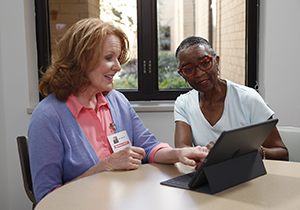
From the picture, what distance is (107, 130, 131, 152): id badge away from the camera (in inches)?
68.5

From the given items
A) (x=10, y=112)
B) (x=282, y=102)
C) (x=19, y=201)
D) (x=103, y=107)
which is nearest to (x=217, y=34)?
(x=282, y=102)

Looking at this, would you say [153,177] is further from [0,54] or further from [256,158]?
[0,54]

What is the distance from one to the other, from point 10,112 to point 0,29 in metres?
0.72

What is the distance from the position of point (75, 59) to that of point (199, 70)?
2.25ft

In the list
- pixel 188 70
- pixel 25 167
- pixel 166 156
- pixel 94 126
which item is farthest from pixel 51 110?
pixel 188 70

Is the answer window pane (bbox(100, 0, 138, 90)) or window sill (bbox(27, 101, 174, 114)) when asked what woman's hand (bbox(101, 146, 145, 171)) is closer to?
window sill (bbox(27, 101, 174, 114))

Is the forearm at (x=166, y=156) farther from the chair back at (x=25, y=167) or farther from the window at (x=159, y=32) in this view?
the window at (x=159, y=32)

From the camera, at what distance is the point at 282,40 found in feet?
9.68

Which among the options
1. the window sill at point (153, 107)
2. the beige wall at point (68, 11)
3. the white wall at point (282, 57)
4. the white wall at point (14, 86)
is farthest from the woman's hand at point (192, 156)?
the beige wall at point (68, 11)

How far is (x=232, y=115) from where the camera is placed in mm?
1971

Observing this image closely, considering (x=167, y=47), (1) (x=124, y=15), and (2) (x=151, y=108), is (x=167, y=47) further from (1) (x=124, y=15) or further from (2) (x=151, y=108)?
(2) (x=151, y=108)

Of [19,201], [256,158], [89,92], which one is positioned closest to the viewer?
[256,158]

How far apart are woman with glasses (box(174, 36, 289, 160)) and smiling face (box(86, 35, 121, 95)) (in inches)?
16.7

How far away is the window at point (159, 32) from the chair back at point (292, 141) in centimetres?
117
